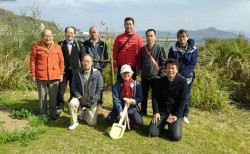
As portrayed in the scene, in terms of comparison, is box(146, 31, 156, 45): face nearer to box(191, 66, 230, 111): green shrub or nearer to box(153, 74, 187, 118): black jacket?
box(153, 74, 187, 118): black jacket

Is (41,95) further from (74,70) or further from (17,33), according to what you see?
(17,33)

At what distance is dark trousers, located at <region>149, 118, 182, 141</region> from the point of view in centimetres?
600

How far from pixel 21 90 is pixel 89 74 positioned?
3409mm

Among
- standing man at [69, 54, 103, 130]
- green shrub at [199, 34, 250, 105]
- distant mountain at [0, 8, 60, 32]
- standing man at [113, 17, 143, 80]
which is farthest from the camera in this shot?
distant mountain at [0, 8, 60, 32]

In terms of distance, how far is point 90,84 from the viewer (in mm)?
6504

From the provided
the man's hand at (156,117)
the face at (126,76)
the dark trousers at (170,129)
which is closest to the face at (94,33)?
the face at (126,76)

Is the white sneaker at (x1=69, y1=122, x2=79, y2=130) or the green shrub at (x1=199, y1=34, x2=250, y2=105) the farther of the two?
the green shrub at (x1=199, y1=34, x2=250, y2=105)

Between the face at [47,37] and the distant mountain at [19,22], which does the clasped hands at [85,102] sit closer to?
the face at [47,37]

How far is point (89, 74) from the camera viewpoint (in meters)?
6.52

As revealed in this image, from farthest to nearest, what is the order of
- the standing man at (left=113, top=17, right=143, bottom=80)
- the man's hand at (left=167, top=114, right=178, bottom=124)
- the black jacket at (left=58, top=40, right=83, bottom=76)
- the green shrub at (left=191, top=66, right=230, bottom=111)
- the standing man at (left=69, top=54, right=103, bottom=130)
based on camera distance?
the green shrub at (left=191, top=66, right=230, bottom=111) < the black jacket at (left=58, top=40, right=83, bottom=76) < the standing man at (left=113, top=17, right=143, bottom=80) < the standing man at (left=69, top=54, right=103, bottom=130) < the man's hand at (left=167, top=114, right=178, bottom=124)

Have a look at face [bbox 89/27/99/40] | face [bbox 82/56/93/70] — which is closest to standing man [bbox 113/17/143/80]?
face [bbox 89/27/99/40]

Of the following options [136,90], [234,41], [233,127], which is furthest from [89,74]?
[234,41]

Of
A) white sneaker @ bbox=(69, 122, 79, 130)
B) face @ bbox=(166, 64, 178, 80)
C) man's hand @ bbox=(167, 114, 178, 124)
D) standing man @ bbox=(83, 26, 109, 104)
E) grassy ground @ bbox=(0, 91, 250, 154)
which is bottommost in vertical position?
grassy ground @ bbox=(0, 91, 250, 154)

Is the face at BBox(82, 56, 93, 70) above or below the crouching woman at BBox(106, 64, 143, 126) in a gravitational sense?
above
